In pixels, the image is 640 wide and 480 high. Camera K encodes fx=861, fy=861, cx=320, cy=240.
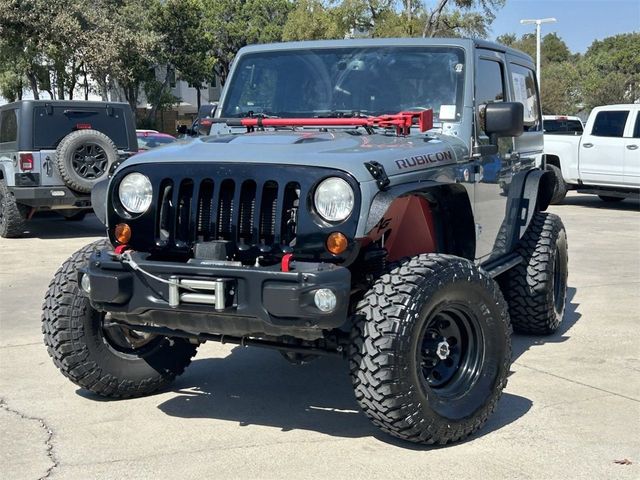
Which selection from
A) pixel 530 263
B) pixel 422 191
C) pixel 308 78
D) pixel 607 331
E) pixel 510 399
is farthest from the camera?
pixel 607 331

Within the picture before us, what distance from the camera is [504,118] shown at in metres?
4.89

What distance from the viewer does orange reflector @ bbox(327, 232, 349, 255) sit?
3744 millimetres

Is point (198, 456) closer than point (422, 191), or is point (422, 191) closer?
point (198, 456)

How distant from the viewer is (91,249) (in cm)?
458

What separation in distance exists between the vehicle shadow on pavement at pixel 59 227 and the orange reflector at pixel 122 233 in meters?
8.72

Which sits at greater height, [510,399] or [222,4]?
[222,4]

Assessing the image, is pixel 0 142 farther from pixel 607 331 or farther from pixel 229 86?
pixel 607 331

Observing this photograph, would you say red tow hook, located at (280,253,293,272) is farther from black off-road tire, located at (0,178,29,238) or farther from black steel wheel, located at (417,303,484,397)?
black off-road tire, located at (0,178,29,238)

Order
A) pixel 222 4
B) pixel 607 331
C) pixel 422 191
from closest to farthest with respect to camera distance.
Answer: pixel 422 191, pixel 607 331, pixel 222 4

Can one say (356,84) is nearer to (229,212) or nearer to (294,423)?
(229,212)

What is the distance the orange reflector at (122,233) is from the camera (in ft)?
13.8

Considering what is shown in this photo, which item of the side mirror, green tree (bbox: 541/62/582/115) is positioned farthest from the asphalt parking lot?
green tree (bbox: 541/62/582/115)

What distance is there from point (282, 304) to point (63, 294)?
1465 mm

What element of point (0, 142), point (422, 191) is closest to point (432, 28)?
point (0, 142)
